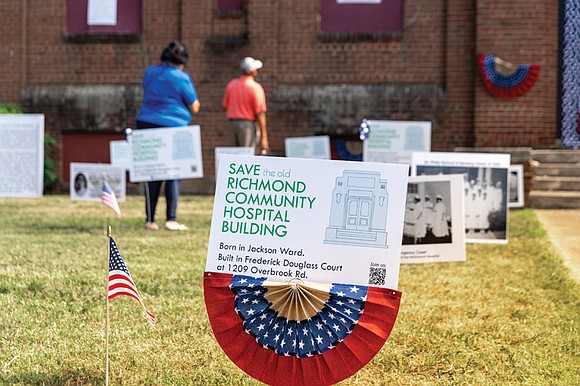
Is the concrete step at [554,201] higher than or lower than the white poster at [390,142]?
lower

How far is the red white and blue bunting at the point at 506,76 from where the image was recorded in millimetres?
17844

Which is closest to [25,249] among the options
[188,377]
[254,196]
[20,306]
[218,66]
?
[20,306]

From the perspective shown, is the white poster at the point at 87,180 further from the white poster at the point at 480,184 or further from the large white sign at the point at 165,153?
the white poster at the point at 480,184

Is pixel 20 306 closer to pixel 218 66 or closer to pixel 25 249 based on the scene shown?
pixel 25 249

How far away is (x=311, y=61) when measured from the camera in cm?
1891

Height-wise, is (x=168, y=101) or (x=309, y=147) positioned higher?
(x=168, y=101)

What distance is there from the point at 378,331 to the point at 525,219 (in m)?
9.97

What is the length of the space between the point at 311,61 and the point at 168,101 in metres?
7.63

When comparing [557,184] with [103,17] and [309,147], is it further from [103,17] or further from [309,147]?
[103,17]

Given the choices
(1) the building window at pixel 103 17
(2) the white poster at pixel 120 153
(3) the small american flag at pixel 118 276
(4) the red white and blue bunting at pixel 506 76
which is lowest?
(3) the small american flag at pixel 118 276

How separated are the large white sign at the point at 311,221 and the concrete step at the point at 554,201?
12.5 m

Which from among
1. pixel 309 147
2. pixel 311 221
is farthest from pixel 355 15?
pixel 311 221

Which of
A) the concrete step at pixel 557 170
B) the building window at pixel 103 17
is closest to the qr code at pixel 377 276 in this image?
the concrete step at pixel 557 170

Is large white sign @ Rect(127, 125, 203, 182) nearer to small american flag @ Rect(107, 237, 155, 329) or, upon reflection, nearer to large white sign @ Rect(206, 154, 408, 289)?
small american flag @ Rect(107, 237, 155, 329)
